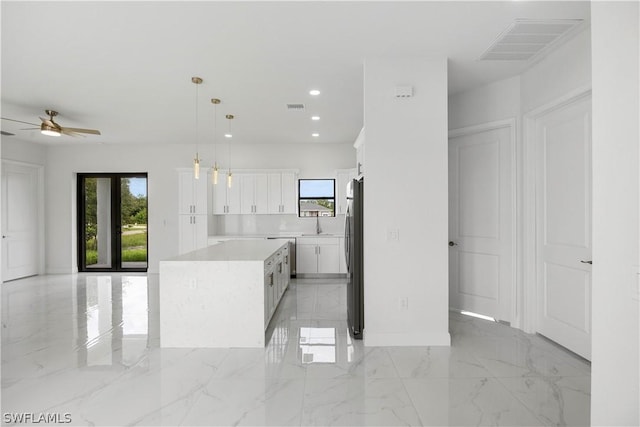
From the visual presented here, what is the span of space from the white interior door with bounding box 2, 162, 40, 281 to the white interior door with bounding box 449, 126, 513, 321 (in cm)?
783

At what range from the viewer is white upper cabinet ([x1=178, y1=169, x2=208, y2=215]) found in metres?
6.70

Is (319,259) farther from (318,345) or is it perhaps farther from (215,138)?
(318,345)

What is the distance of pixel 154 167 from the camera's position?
714 centimetres

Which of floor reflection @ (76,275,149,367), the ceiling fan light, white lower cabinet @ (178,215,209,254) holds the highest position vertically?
the ceiling fan light

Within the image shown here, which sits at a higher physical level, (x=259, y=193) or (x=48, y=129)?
(x=48, y=129)

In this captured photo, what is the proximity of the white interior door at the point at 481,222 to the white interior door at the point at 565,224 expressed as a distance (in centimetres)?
36

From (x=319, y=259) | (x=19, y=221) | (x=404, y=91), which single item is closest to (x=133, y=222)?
(x=19, y=221)

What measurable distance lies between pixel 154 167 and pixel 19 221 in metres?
2.71

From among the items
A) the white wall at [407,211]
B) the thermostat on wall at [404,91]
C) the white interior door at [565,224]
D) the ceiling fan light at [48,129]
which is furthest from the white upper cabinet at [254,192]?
the white interior door at [565,224]

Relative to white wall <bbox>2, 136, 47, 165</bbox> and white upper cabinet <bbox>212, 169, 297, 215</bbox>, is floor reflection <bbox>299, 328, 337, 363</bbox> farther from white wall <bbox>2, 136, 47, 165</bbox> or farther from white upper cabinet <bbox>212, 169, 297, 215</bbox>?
white wall <bbox>2, 136, 47, 165</bbox>
